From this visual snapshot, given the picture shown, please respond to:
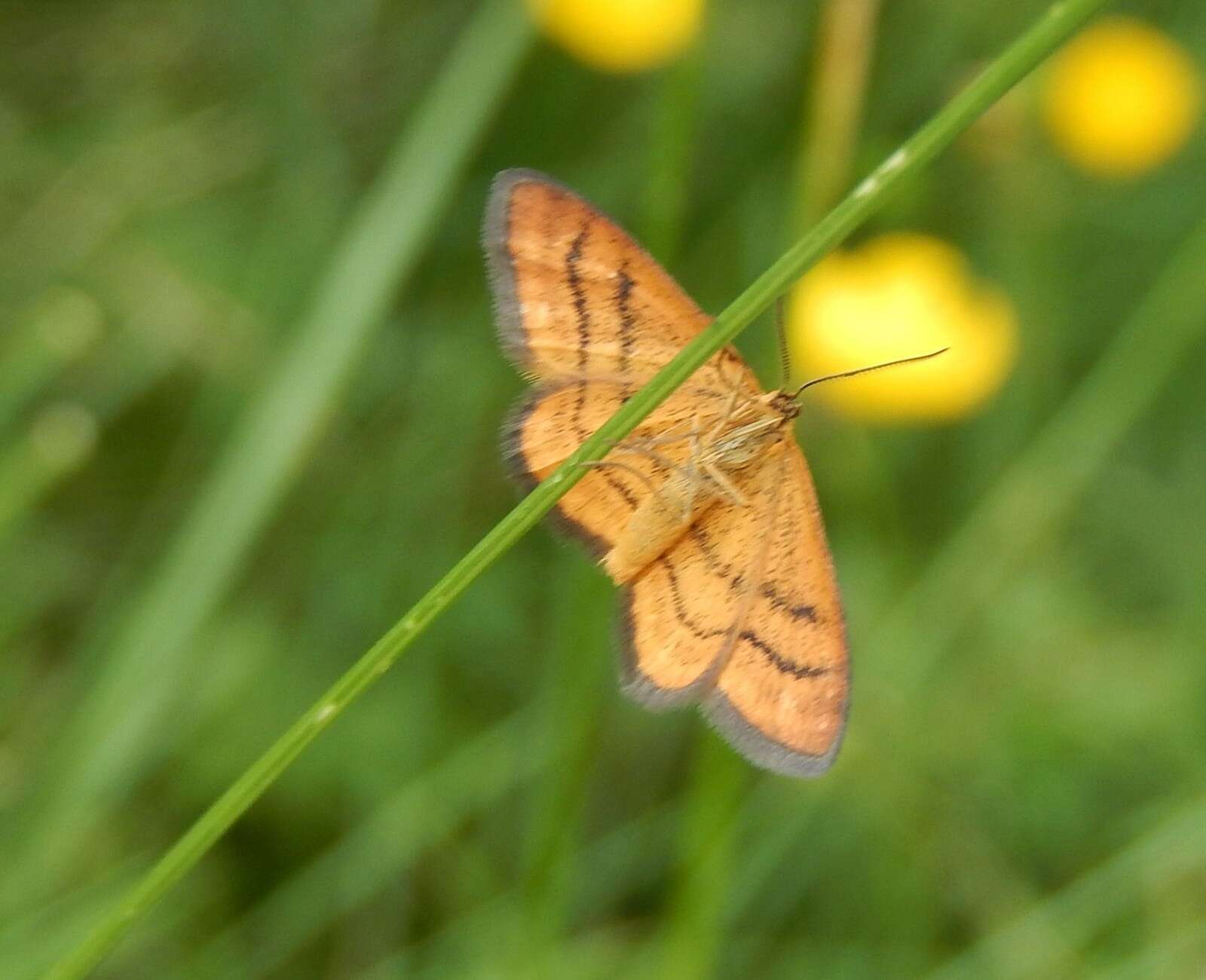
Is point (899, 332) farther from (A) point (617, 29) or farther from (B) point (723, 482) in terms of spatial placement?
(B) point (723, 482)

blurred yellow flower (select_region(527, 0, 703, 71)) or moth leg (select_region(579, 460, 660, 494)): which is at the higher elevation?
blurred yellow flower (select_region(527, 0, 703, 71))

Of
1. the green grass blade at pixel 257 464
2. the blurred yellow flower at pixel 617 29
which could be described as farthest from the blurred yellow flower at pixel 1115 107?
the green grass blade at pixel 257 464

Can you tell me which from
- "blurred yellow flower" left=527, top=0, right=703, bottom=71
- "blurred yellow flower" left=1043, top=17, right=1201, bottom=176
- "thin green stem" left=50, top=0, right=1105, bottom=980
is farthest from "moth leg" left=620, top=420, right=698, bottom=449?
"blurred yellow flower" left=1043, top=17, right=1201, bottom=176

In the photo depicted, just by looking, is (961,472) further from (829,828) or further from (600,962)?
(600,962)

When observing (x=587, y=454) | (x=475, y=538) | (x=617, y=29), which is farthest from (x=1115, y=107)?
(x=587, y=454)

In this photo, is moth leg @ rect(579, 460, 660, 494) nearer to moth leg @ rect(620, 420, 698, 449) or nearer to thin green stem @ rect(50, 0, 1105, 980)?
moth leg @ rect(620, 420, 698, 449)
